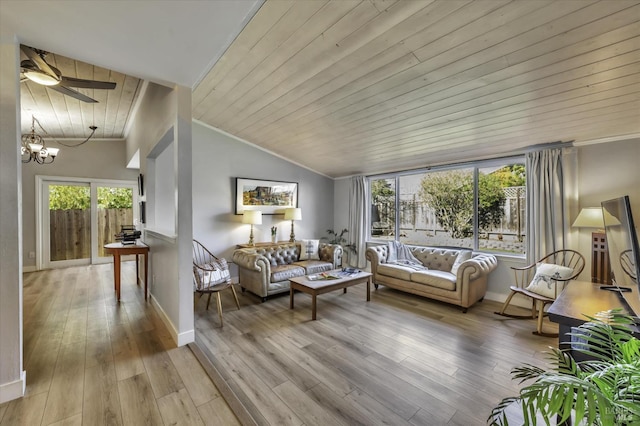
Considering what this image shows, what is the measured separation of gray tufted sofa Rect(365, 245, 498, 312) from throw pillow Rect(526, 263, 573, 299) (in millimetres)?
562

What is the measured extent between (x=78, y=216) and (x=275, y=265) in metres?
5.03

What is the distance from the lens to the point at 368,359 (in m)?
2.41

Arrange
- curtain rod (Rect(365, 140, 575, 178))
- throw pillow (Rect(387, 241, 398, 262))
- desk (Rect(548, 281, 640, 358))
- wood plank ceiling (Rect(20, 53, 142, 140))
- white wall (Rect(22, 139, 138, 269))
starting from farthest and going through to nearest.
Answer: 1. white wall (Rect(22, 139, 138, 269))
2. throw pillow (Rect(387, 241, 398, 262))
3. curtain rod (Rect(365, 140, 575, 178))
4. wood plank ceiling (Rect(20, 53, 142, 140))
5. desk (Rect(548, 281, 640, 358))

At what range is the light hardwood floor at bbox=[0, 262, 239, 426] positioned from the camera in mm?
1695

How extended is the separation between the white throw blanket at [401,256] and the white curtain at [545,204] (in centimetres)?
158

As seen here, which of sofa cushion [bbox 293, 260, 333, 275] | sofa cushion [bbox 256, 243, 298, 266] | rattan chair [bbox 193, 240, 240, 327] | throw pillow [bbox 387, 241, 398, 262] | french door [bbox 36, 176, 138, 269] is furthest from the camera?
french door [bbox 36, 176, 138, 269]

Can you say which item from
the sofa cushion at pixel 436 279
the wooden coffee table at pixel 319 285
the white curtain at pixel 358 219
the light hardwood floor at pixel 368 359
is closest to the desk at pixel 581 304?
the light hardwood floor at pixel 368 359

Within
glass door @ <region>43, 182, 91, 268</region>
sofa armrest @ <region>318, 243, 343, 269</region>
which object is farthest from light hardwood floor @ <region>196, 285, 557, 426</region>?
glass door @ <region>43, 182, 91, 268</region>

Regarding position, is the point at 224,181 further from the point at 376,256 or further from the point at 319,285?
the point at 376,256

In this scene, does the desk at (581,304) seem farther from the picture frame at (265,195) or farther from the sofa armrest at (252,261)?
the picture frame at (265,195)

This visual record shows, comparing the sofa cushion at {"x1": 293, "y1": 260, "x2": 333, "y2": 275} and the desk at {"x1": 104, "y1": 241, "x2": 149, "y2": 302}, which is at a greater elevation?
the desk at {"x1": 104, "y1": 241, "x2": 149, "y2": 302}

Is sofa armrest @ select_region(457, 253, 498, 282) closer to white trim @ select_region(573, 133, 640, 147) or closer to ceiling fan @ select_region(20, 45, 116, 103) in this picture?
white trim @ select_region(573, 133, 640, 147)

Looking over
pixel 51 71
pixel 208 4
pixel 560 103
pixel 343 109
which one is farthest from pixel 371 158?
pixel 51 71

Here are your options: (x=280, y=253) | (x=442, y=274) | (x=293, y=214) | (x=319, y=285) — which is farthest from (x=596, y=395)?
(x=293, y=214)
